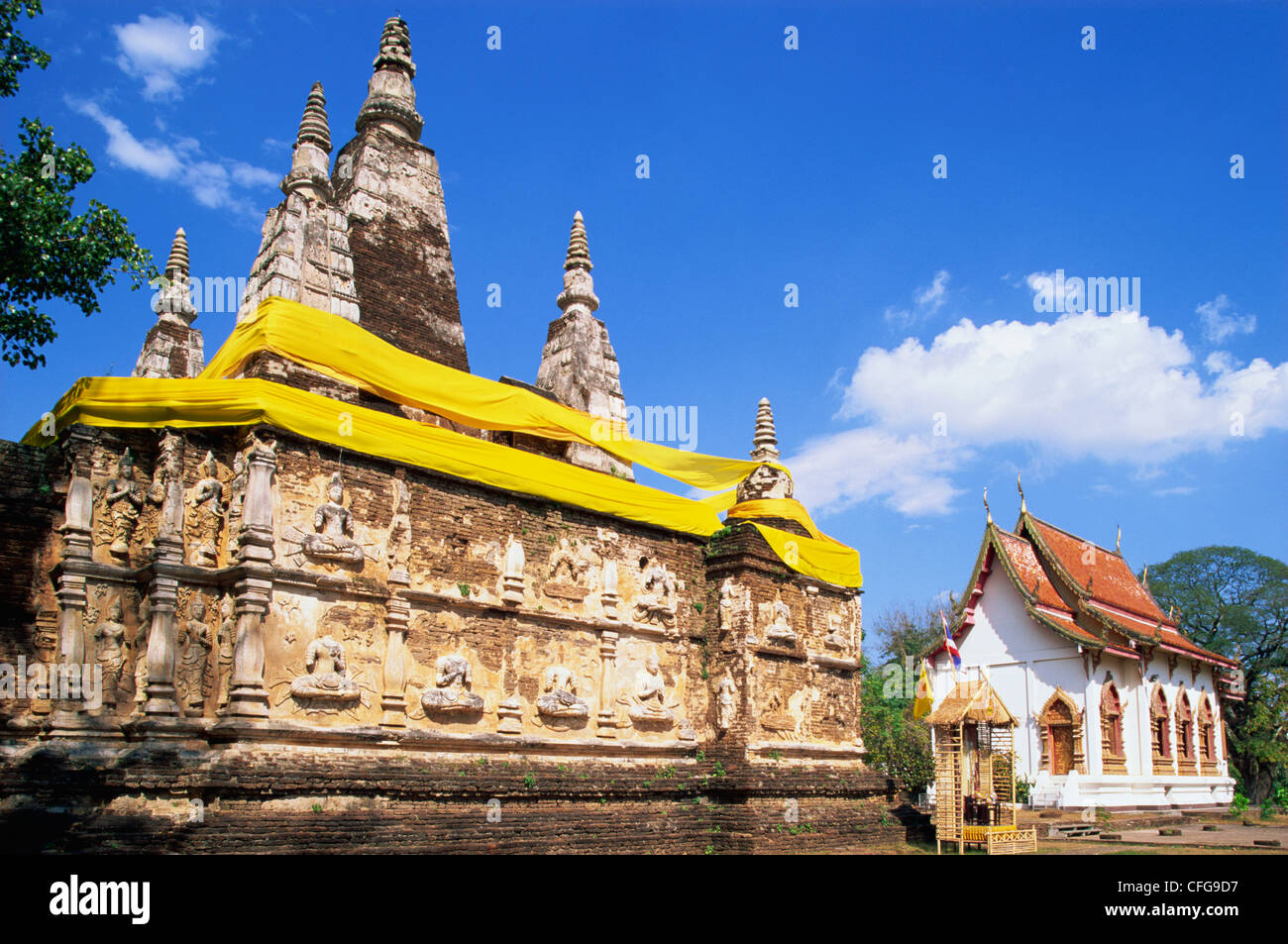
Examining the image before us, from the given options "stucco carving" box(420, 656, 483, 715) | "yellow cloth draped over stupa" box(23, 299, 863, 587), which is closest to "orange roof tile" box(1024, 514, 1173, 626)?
"yellow cloth draped over stupa" box(23, 299, 863, 587)

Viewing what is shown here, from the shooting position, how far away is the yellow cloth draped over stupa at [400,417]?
1155cm

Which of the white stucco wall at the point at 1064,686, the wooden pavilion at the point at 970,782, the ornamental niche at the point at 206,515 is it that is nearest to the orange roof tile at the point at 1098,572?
the white stucco wall at the point at 1064,686

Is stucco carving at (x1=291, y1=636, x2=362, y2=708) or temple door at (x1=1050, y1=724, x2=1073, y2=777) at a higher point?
stucco carving at (x1=291, y1=636, x2=362, y2=708)

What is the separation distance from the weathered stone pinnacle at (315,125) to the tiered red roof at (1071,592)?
20.6 metres

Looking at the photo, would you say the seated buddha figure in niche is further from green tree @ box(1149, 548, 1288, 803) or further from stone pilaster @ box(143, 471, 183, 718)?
green tree @ box(1149, 548, 1288, 803)

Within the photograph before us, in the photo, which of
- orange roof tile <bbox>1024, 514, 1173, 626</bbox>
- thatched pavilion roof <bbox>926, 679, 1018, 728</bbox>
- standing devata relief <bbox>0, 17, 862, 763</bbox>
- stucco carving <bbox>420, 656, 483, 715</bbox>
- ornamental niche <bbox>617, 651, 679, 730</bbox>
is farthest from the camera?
orange roof tile <bbox>1024, 514, 1173, 626</bbox>

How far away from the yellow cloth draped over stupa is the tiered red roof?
1231 cm

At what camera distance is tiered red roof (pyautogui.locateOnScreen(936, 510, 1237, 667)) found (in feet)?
87.0

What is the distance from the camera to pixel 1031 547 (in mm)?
29266

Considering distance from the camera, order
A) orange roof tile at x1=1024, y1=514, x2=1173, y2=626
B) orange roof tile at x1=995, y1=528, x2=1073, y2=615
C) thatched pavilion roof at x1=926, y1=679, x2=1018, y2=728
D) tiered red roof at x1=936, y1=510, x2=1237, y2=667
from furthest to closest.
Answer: orange roof tile at x1=1024, y1=514, x2=1173, y2=626, orange roof tile at x1=995, y1=528, x2=1073, y2=615, tiered red roof at x1=936, y1=510, x2=1237, y2=667, thatched pavilion roof at x1=926, y1=679, x2=1018, y2=728

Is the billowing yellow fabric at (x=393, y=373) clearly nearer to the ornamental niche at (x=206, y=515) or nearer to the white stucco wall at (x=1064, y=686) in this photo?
the ornamental niche at (x=206, y=515)
